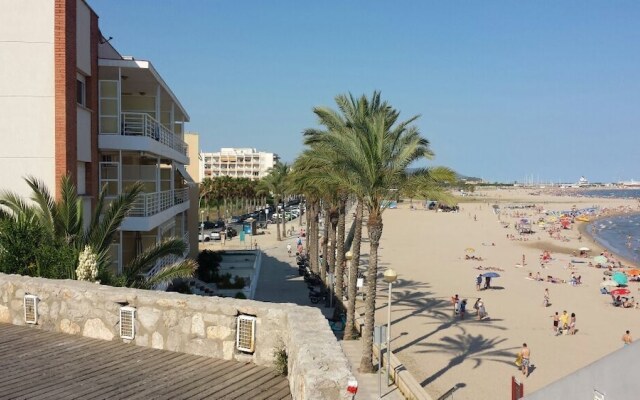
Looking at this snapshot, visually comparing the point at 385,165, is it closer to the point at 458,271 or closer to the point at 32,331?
the point at 32,331

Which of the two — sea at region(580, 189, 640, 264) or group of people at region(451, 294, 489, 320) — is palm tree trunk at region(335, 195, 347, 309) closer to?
group of people at region(451, 294, 489, 320)

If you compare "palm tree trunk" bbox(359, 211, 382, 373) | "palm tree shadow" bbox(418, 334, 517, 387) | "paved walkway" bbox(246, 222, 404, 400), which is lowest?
"palm tree shadow" bbox(418, 334, 517, 387)

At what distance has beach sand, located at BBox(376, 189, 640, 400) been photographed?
18.8m

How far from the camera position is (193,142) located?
40.0 metres

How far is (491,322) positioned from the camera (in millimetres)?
26562

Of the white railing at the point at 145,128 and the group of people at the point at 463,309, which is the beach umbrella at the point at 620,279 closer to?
the group of people at the point at 463,309

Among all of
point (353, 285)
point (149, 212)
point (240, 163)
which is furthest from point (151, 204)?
point (240, 163)

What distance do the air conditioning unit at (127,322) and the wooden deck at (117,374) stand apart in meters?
0.12

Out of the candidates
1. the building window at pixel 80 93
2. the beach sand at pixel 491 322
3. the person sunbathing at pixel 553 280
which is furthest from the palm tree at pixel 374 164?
the person sunbathing at pixel 553 280

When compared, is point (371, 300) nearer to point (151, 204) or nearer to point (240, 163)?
point (151, 204)

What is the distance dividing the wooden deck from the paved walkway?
107cm

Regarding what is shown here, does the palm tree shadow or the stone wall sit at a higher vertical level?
the stone wall

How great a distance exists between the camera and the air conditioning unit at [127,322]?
6051mm

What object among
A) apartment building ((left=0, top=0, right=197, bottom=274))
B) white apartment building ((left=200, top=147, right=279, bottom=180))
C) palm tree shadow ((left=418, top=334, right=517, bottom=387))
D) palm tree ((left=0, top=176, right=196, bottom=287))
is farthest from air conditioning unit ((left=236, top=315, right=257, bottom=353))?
white apartment building ((left=200, top=147, right=279, bottom=180))
